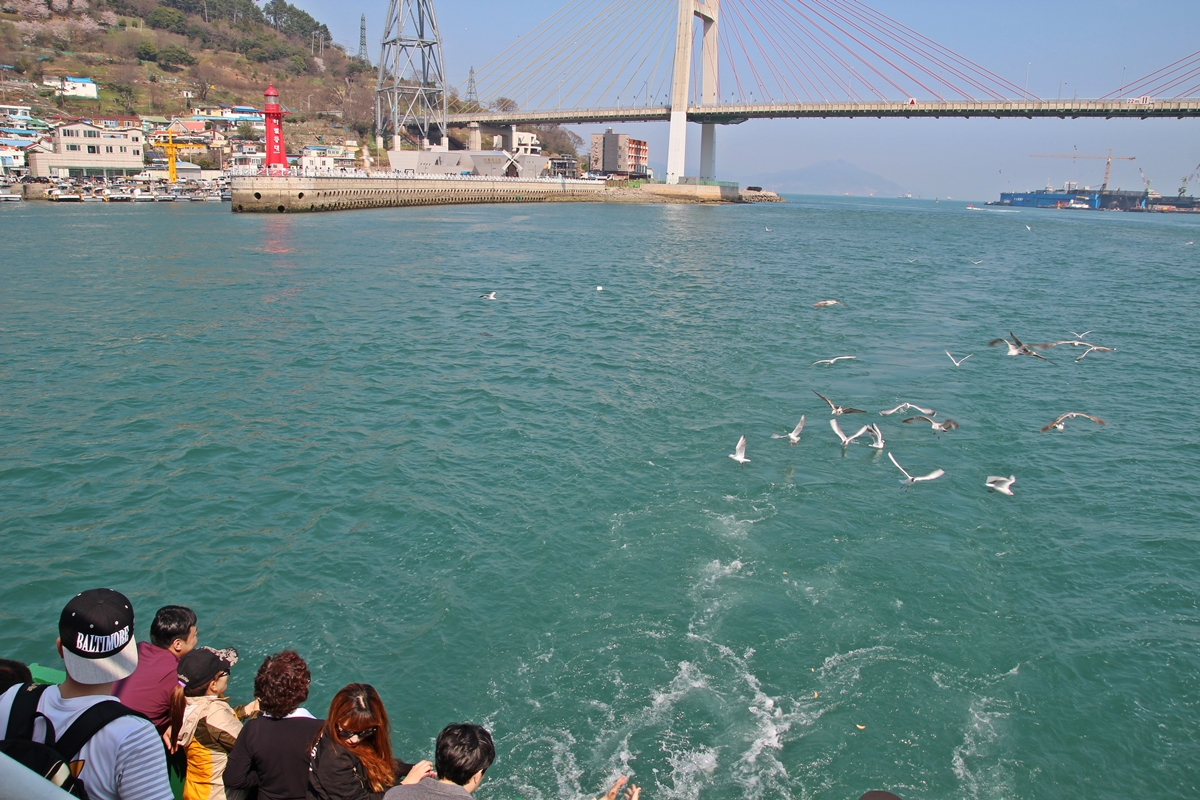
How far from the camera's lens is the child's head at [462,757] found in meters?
2.43

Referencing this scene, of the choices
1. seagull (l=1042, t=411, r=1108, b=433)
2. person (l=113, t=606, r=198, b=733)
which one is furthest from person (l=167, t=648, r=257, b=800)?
seagull (l=1042, t=411, r=1108, b=433)

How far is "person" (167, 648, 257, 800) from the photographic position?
3.20 meters

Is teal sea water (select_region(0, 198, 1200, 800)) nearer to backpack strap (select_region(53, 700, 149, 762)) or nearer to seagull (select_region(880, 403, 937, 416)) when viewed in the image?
seagull (select_region(880, 403, 937, 416))

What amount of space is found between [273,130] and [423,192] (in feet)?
43.5

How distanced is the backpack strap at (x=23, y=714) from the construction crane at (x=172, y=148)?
69.0 metres

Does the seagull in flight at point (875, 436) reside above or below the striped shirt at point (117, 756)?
below

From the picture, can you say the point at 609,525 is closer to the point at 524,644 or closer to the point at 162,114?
the point at 524,644

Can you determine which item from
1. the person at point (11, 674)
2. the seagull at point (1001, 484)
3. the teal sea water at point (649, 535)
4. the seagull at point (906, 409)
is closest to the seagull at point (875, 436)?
the teal sea water at point (649, 535)

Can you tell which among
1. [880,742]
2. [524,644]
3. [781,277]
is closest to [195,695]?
[524,644]

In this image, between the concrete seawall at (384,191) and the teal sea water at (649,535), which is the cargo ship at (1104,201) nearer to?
the concrete seawall at (384,191)

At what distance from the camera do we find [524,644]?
17.6 ft

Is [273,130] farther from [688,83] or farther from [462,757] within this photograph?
[462,757]

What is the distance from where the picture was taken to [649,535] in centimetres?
689

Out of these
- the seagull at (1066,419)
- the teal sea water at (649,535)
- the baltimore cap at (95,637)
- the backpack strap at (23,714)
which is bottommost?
the teal sea water at (649,535)
